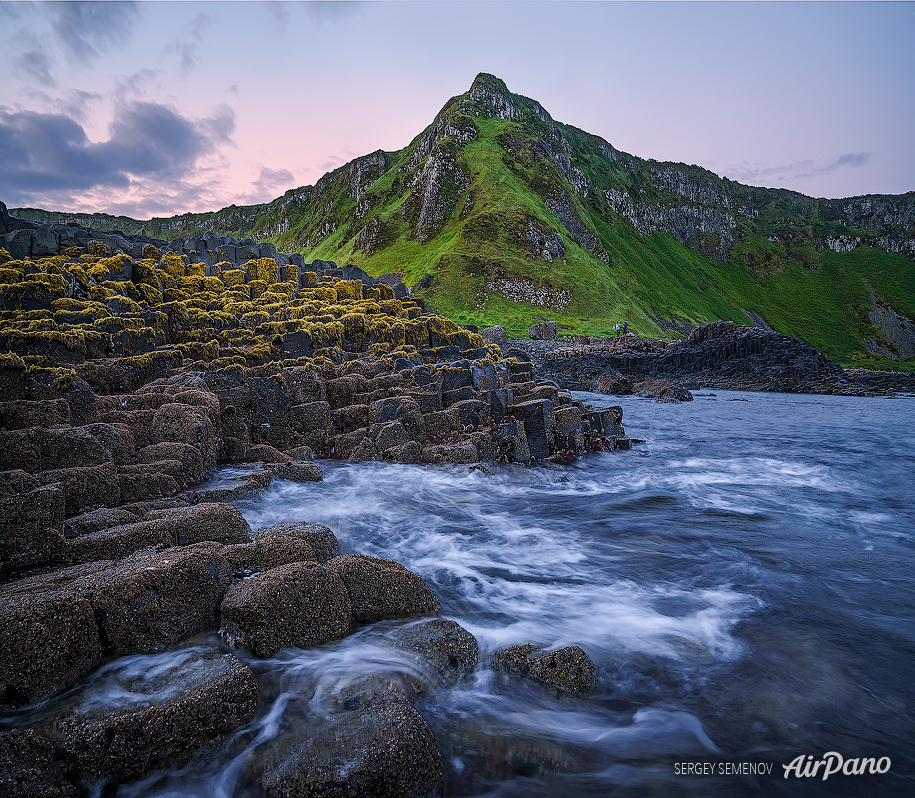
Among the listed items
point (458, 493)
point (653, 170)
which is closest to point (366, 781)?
point (458, 493)

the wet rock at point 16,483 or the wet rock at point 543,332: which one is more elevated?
the wet rock at point 543,332

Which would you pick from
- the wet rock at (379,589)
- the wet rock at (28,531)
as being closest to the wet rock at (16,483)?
the wet rock at (28,531)

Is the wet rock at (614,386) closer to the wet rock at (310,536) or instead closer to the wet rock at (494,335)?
the wet rock at (494,335)

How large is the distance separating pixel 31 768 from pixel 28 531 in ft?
12.0

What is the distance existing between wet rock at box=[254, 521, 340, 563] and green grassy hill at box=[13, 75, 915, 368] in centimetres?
6253

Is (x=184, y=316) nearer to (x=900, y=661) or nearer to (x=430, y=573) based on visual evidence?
(x=430, y=573)

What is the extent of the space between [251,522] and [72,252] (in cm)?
2336

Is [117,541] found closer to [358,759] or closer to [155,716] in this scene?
[155,716]

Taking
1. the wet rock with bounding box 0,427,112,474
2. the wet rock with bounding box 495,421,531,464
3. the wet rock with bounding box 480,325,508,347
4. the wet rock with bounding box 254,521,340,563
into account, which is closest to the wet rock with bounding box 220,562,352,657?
the wet rock with bounding box 254,521,340,563

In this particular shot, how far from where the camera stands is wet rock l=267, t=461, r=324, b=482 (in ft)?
38.7

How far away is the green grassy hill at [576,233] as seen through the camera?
82.3 meters

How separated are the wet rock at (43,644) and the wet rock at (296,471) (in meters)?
7.18

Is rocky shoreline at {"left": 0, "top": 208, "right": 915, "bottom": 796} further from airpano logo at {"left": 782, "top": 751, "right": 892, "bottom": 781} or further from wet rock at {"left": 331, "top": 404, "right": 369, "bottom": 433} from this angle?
airpano logo at {"left": 782, "top": 751, "right": 892, "bottom": 781}

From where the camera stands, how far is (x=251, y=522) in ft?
29.6
